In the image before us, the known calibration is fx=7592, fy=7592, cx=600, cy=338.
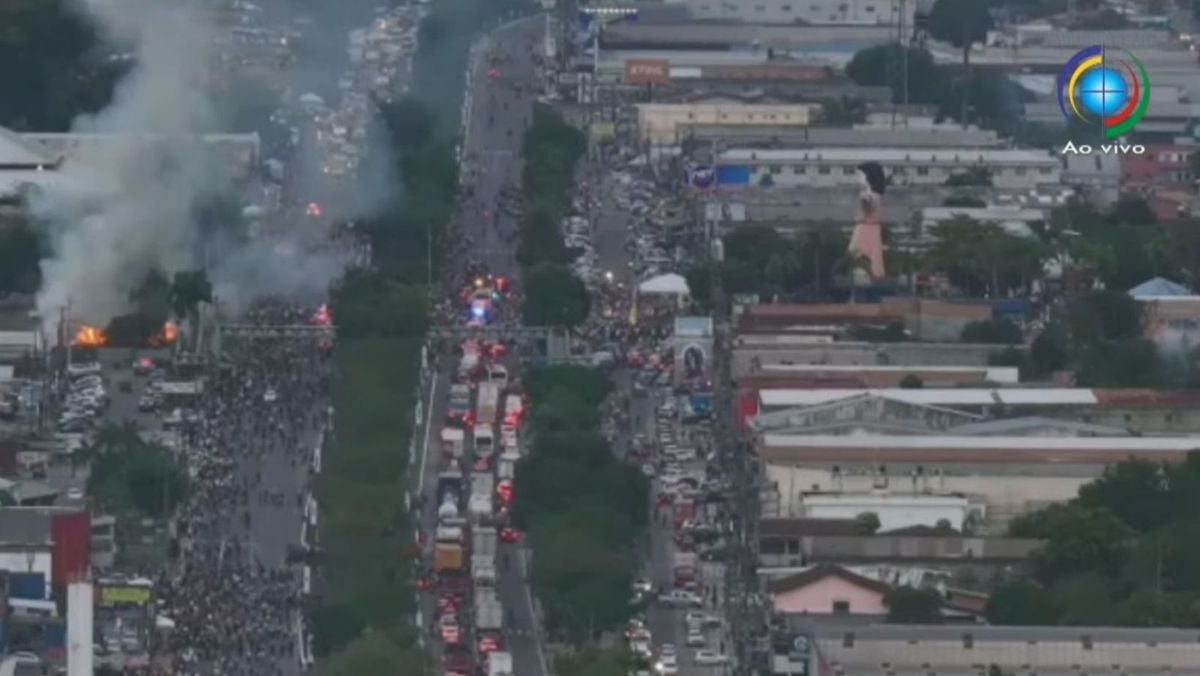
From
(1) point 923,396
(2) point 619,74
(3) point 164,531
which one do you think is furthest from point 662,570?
(2) point 619,74

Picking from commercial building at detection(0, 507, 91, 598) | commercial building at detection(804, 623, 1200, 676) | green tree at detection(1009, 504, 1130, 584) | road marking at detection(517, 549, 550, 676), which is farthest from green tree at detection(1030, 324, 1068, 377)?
commercial building at detection(804, 623, 1200, 676)

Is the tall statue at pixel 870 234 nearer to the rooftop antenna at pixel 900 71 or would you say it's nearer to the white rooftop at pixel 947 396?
the white rooftop at pixel 947 396

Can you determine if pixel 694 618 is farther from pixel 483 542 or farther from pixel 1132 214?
pixel 1132 214

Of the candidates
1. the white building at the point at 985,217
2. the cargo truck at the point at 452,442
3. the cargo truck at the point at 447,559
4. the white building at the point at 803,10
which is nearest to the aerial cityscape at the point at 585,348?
the cargo truck at the point at 447,559

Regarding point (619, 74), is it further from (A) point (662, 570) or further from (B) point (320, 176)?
(A) point (662, 570)

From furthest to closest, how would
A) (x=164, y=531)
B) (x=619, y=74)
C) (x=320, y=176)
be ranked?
(x=619, y=74) < (x=320, y=176) < (x=164, y=531)

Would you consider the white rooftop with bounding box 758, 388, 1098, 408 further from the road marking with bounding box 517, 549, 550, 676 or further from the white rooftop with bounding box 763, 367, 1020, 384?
the road marking with bounding box 517, 549, 550, 676
